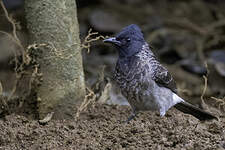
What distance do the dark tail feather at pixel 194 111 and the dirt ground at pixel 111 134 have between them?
0.30m

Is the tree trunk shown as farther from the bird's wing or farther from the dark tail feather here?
the dark tail feather

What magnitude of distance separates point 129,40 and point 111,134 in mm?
1264

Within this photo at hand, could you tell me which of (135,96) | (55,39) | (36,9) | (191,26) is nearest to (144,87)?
(135,96)

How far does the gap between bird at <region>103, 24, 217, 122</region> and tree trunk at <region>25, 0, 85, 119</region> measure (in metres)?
0.45

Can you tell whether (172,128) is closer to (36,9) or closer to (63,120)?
(63,120)

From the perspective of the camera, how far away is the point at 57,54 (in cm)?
457

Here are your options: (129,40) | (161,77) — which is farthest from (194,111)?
(129,40)

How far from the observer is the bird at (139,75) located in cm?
492

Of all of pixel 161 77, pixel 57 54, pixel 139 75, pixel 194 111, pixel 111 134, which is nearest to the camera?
pixel 111 134

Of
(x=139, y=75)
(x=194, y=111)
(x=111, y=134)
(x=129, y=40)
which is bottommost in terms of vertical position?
(x=194, y=111)

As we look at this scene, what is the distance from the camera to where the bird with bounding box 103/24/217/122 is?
16.1 ft

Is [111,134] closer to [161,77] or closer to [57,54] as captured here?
[57,54]

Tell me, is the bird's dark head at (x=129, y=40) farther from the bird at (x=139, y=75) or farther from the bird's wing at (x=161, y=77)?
A: the bird's wing at (x=161, y=77)

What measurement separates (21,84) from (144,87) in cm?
142
